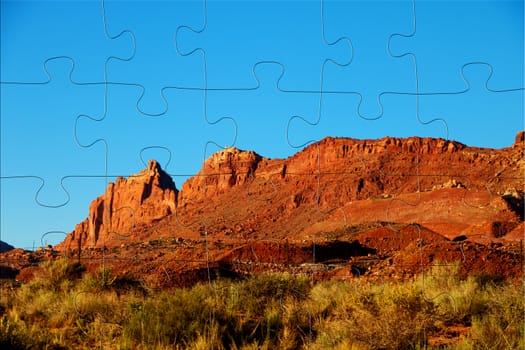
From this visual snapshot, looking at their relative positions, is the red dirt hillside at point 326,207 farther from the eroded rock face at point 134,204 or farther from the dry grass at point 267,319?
the dry grass at point 267,319

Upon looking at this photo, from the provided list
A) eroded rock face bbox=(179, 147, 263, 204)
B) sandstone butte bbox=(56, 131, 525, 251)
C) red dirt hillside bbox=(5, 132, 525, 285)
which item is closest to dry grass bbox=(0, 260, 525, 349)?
red dirt hillside bbox=(5, 132, 525, 285)

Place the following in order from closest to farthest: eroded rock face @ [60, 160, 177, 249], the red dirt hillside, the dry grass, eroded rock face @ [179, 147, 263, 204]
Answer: the dry grass
the red dirt hillside
eroded rock face @ [179, 147, 263, 204]
eroded rock face @ [60, 160, 177, 249]

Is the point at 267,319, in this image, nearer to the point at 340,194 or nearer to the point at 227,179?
the point at 340,194

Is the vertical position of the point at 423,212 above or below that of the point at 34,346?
above

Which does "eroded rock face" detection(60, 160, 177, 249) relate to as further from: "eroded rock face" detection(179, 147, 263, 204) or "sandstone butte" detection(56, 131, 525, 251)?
"eroded rock face" detection(179, 147, 263, 204)

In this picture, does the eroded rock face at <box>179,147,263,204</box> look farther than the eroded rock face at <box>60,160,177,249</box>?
No

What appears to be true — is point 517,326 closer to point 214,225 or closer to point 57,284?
point 57,284

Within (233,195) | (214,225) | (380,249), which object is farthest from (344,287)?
(233,195)

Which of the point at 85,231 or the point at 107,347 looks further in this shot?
the point at 85,231
